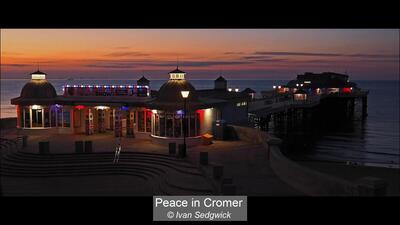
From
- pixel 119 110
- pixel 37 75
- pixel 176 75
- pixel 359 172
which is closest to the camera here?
pixel 359 172

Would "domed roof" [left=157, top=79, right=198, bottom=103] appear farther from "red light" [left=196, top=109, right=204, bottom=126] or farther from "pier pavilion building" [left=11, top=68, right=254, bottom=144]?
"red light" [left=196, top=109, right=204, bottom=126]

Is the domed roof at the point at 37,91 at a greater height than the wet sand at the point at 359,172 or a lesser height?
greater

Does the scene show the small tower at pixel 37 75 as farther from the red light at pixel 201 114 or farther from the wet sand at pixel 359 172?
the wet sand at pixel 359 172

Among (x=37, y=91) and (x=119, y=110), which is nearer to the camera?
(x=119, y=110)

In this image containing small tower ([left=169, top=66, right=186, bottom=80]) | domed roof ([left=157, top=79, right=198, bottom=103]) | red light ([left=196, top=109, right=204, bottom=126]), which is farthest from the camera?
small tower ([left=169, top=66, right=186, bottom=80])

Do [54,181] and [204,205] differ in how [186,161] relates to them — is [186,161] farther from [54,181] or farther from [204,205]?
[204,205]

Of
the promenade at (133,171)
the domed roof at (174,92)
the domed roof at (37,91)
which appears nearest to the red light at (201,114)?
the domed roof at (174,92)

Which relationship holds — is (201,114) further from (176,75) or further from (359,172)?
(359,172)

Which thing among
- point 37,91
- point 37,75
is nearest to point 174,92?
point 37,91

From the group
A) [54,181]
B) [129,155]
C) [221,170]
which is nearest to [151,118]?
[129,155]

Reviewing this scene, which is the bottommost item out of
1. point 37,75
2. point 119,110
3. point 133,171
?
point 133,171

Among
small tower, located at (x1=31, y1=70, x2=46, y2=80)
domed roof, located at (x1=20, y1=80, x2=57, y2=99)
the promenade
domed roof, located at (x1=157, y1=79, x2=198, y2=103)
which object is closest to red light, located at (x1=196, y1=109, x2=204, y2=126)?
domed roof, located at (x1=157, y1=79, x2=198, y2=103)

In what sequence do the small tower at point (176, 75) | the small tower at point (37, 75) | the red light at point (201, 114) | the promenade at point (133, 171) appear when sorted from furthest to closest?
the small tower at point (37, 75)
the small tower at point (176, 75)
the red light at point (201, 114)
the promenade at point (133, 171)

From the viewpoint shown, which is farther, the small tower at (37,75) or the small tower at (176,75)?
the small tower at (37,75)
